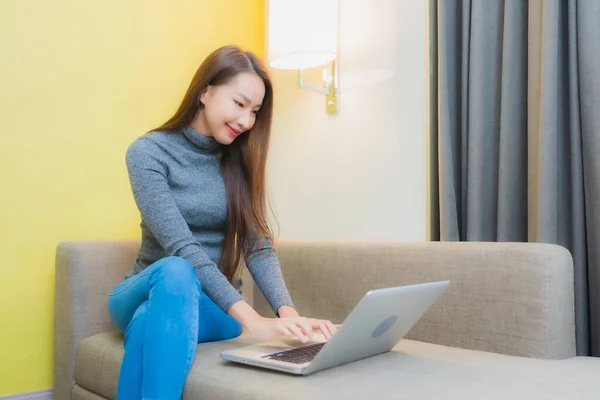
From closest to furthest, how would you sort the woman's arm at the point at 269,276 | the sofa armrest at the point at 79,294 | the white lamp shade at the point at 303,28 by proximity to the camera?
1. the woman's arm at the point at 269,276
2. the sofa armrest at the point at 79,294
3. the white lamp shade at the point at 303,28

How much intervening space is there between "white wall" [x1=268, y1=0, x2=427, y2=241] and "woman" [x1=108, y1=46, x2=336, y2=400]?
0.49 m

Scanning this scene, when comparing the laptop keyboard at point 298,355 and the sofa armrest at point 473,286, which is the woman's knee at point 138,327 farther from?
the sofa armrest at point 473,286

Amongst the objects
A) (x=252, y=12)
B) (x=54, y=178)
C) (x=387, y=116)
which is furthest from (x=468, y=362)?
(x=252, y=12)

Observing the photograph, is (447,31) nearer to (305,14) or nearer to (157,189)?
(305,14)

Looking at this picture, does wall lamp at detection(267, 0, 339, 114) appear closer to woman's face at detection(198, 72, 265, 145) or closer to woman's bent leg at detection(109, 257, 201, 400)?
woman's face at detection(198, 72, 265, 145)

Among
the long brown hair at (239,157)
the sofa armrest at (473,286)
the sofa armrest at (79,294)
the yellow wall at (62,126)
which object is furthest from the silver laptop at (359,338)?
the yellow wall at (62,126)

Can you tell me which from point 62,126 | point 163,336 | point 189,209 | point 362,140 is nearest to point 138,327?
point 163,336

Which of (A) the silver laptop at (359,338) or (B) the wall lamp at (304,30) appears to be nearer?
(A) the silver laptop at (359,338)

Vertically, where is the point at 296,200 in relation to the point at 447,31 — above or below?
below

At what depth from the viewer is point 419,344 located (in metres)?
Result: 1.44

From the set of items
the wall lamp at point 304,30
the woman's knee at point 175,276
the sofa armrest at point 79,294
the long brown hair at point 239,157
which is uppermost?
the wall lamp at point 304,30

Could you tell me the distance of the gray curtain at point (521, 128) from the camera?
1493mm

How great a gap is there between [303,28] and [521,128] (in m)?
0.77

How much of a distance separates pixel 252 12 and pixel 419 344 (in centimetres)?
158
